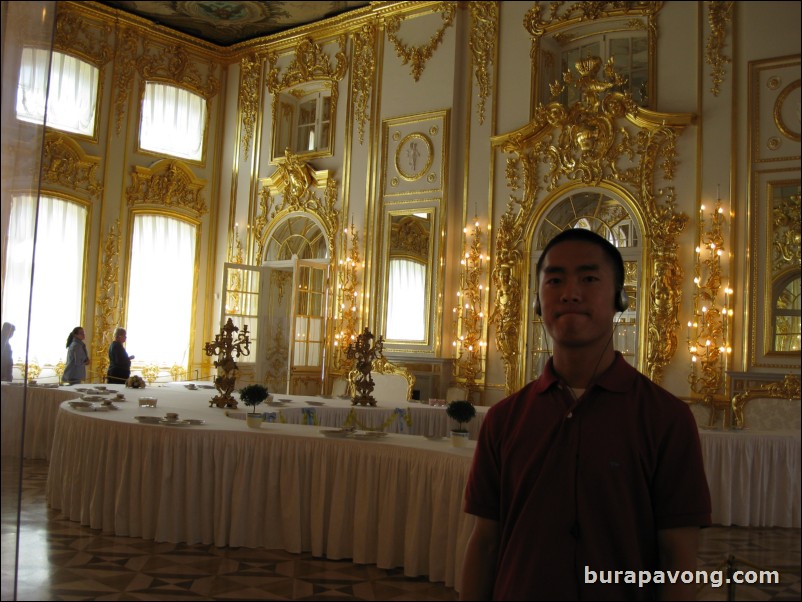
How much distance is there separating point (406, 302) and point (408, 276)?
1.25 feet

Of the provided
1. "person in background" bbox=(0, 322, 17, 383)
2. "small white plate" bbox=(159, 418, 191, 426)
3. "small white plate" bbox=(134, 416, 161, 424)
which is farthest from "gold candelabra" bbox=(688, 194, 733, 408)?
"person in background" bbox=(0, 322, 17, 383)

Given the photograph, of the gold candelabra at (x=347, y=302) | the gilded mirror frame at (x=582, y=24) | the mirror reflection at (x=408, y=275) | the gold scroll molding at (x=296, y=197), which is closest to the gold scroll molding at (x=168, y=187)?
the gold scroll molding at (x=296, y=197)

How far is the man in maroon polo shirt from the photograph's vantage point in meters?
1.46

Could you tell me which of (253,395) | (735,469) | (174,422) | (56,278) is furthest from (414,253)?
(174,422)

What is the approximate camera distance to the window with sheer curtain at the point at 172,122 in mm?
13195

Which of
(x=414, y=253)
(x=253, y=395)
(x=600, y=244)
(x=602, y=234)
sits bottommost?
(x=253, y=395)

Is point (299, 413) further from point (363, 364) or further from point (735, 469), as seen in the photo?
point (735, 469)

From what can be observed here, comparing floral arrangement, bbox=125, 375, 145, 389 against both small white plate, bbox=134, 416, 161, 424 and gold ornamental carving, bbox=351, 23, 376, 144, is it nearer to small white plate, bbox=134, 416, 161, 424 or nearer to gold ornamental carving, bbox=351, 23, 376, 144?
small white plate, bbox=134, 416, 161, 424

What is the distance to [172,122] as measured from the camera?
44.2 feet

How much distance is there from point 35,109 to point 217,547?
11.5 feet

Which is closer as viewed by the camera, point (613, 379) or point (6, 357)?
point (613, 379)

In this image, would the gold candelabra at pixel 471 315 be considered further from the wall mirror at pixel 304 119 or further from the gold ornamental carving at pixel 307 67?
the gold ornamental carving at pixel 307 67

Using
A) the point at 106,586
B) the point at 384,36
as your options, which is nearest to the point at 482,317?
the point at 384,36

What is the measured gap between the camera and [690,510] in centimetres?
145
